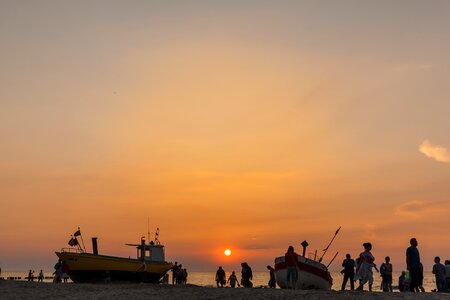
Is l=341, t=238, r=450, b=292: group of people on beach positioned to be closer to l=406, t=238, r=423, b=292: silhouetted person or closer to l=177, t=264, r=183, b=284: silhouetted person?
l=406, t=238, r=423, b=292: silhouetted person

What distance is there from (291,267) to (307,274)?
8.10 ft

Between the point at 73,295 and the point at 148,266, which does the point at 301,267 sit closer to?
the point at 73,295

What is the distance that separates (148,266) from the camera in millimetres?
43844

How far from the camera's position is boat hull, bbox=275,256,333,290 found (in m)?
28.1

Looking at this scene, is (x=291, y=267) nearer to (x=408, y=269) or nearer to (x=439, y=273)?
(x=408, y=269)

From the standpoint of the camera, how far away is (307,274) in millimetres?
28281

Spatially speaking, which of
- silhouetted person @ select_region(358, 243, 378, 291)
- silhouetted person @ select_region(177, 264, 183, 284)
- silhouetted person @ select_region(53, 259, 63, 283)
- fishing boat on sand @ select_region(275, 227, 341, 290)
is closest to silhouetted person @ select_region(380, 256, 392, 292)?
fishing boat on sand @ select_region(275, 227, 341, 290)

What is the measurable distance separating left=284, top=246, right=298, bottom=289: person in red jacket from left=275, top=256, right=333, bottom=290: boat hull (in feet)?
4.79

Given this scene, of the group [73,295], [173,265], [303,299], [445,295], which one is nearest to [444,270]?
[445,295]

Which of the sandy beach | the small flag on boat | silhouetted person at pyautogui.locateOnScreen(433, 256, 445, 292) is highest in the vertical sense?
the small flag on boat

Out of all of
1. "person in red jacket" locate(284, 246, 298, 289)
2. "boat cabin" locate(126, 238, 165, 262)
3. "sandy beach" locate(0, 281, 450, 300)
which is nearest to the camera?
"sandy beach" locate(0, 281, 450, 300)

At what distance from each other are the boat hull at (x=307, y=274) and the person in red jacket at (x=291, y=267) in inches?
57.5

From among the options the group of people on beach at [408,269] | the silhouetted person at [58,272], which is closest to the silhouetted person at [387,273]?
the group of people on beach at [408,269]

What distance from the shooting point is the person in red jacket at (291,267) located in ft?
85.2
